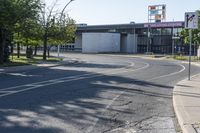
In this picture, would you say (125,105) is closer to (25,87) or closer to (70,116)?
(70,116)

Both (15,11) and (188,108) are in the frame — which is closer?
(188,108)

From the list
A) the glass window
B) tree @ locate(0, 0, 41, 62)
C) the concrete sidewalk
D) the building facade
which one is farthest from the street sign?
the glass window

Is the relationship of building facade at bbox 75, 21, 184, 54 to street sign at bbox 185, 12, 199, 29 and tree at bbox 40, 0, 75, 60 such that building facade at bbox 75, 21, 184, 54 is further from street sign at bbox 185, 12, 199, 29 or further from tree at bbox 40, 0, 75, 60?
street sign at bbox 185, 12, 199, 29

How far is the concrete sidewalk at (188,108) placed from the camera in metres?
9.50

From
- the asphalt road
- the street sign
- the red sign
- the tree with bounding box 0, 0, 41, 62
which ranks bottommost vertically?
the asphalt road

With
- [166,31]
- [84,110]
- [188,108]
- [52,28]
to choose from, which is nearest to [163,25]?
[166,31]

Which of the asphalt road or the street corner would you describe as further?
the asphalt road

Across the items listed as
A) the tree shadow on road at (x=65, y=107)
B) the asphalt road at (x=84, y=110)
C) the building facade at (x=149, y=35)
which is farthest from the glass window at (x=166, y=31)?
the asphalt road at (x=84, y=110)

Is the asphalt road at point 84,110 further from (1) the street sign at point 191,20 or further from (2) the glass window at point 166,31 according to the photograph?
(2) the glass window at point 166,31

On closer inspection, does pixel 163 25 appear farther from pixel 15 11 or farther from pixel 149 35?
pixel 15 11

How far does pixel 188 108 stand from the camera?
1216 cm

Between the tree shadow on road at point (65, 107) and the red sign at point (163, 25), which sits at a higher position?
the red sign at point (163, 25)

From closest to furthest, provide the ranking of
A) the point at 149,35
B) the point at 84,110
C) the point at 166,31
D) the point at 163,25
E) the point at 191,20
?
1. the point at 84,110
2. the point at 191,20
3. the point at 163,25
4. the point at 149,35
5. the point at 166,31

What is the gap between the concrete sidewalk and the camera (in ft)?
31.2
